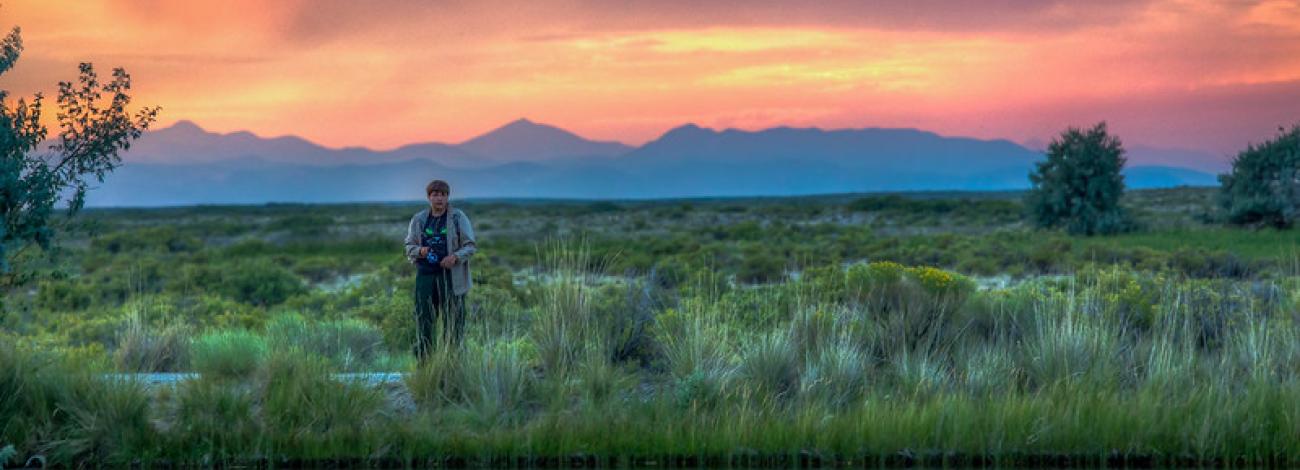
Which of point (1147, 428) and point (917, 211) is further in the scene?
point (917, 211)

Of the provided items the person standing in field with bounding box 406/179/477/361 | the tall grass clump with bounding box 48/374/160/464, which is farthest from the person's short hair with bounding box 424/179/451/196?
the tall grass clump with bounding box 48/374/160/464

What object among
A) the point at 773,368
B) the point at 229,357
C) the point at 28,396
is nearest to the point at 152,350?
the point at 229,357

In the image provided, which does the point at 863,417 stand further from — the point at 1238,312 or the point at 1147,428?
the point at 1238,312

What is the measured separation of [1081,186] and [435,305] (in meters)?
38.1

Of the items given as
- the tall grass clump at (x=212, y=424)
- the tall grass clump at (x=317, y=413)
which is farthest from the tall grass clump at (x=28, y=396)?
the tall grass clump at (x=317, y=413)

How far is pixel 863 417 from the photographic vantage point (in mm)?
10766

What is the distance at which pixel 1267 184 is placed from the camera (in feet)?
139

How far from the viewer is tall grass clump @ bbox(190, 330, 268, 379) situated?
1238 centimetres

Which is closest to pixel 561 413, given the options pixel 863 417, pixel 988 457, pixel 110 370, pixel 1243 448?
pixel 863 417

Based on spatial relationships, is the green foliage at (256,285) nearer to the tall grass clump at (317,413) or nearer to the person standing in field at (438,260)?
the person standing in field at (438,260)

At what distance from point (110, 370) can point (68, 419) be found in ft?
4.64

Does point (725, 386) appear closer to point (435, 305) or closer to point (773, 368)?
point (773, 368)

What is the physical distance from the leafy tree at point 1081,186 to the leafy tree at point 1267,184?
379 cm

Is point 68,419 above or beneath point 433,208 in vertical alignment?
beneath
